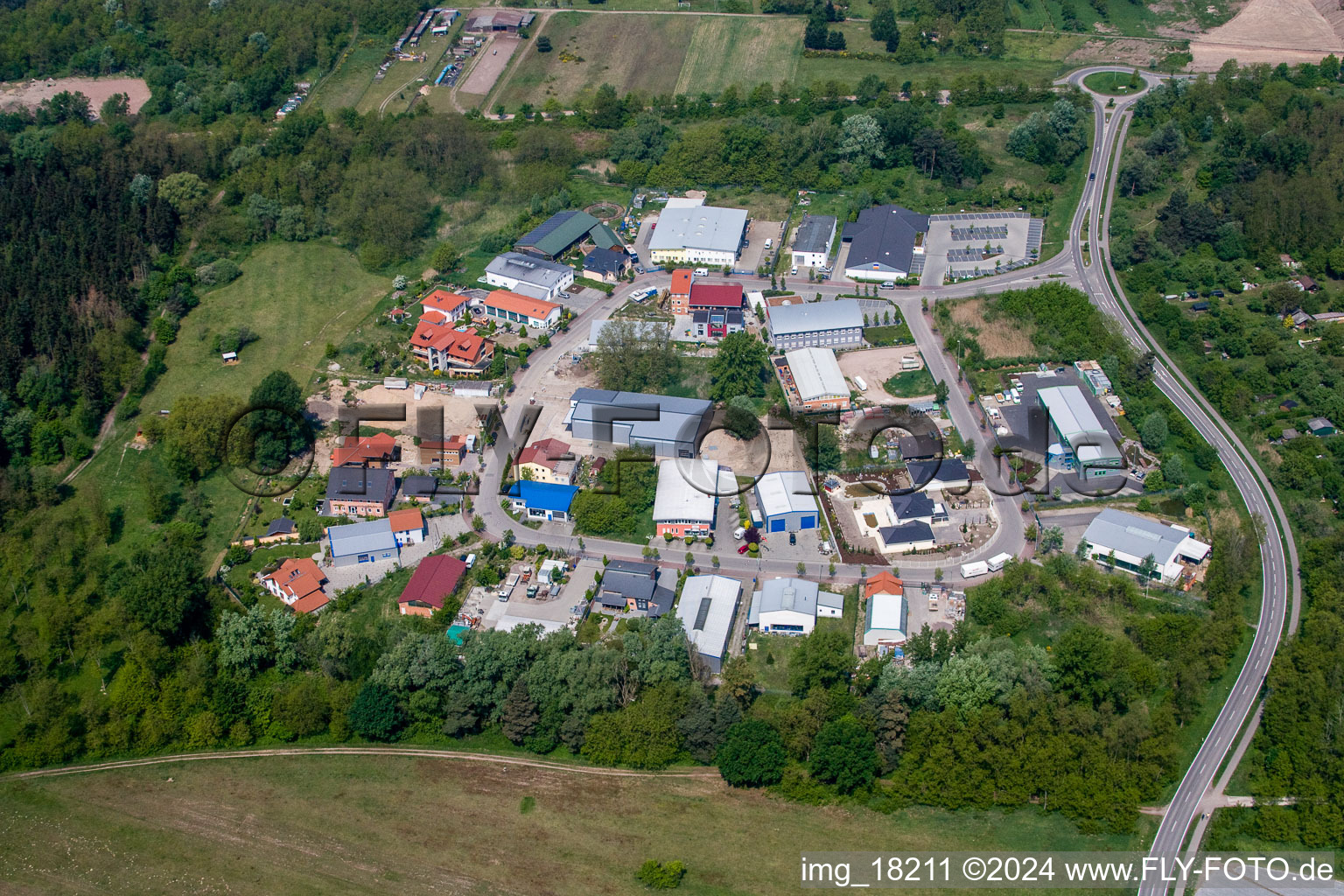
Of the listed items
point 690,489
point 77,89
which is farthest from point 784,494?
point 77,89

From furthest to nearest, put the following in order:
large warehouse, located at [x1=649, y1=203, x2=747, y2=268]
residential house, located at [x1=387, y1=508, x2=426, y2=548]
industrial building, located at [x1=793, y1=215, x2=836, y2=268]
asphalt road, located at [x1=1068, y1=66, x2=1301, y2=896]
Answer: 1. large warehouse, located at [x1=649, y1=203, x2=747, y2=268]
2. industrial building, located at [x1=793, y1=215, x2=836, y2=268]
3. residential house, located at [x1=387, y1=508, x2=426, y2=548]
4. asphalt road, located at [x1=1068, y1=66, x2=1301, y2=896]

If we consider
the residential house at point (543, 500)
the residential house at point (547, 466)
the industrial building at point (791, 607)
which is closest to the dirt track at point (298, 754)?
the industrial building at point (791, 607)

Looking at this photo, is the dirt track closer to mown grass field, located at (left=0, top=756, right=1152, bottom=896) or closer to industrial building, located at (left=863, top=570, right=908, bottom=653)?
mown grass field, located at (left=0, top=756, right=1152, bottom=896)

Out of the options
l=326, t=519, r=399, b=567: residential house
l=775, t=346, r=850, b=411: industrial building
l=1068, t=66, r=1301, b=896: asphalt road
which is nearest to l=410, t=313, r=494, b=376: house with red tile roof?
l=326, t=519, r=399, b=567: residential house

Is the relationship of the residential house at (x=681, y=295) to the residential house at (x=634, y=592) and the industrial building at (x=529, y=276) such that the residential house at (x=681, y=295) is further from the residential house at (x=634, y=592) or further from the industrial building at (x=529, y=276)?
the residential house at (x=634, y=592)

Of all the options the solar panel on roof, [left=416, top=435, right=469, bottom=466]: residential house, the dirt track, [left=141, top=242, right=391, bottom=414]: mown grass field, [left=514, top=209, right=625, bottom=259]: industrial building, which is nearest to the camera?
the dirt track
